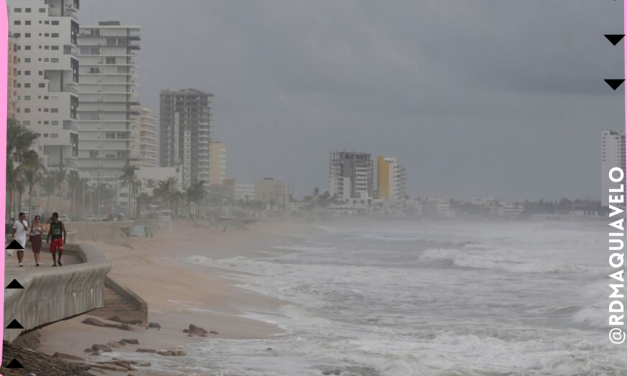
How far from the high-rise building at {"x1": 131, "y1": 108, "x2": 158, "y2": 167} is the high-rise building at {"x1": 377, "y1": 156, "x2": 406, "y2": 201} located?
47.8m

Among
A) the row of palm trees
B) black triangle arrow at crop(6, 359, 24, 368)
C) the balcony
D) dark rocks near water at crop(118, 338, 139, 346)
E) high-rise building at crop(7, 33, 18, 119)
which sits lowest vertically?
dark rocks near water at crop(118, 338, 139, 346)

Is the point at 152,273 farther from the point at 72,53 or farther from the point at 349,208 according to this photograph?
the point at 349,208

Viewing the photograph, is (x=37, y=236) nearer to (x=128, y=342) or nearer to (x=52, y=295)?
(x=128, y=342)

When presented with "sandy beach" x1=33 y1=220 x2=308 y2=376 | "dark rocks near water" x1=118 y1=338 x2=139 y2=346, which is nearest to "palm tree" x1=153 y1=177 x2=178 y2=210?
"sandy beach" x1=33 y1=220 x2=308 y2=376

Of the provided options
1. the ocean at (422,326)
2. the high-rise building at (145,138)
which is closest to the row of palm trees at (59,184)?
the ocean at (422,326)

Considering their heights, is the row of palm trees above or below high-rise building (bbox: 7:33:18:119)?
below

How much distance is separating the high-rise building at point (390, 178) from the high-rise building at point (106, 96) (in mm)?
50049

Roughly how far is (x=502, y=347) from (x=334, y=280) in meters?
17.3

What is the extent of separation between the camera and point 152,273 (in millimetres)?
30875

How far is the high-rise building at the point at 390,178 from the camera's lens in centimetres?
17675

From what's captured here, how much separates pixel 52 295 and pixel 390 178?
173311 millimetres

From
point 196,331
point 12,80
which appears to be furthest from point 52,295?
point 12,80

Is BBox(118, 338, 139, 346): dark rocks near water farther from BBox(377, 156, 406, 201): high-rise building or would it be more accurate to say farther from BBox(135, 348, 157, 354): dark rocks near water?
BBox(377, 156, 406, 201): high-rise building

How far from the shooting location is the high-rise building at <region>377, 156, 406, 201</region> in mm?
176750
